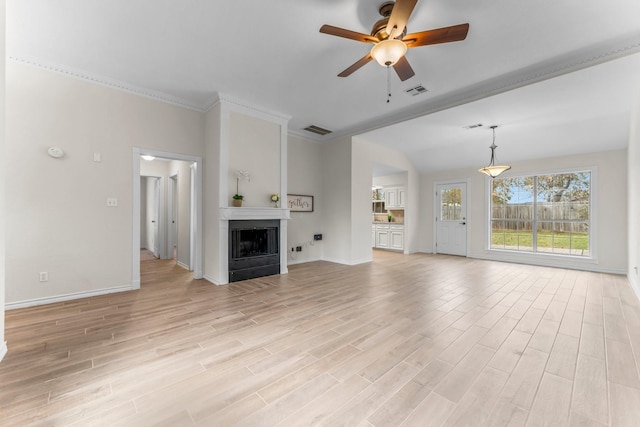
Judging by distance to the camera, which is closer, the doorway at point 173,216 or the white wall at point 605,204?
the white wall at point 605,204

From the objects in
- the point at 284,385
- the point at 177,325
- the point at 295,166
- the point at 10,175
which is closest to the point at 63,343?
the point at 177,325

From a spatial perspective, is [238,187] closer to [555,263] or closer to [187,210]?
[187,210]

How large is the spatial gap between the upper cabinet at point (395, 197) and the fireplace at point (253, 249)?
439 centimetres

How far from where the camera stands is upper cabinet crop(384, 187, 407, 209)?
7.78m

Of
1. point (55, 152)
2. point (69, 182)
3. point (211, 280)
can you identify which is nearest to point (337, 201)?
point (211, 280)

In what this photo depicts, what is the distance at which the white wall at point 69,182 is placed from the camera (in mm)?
3062

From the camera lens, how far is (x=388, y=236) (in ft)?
26.6

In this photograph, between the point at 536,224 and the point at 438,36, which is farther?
the point at 536,224

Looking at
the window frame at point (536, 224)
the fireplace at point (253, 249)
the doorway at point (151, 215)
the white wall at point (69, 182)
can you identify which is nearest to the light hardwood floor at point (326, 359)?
the white wall at point (69, 182)

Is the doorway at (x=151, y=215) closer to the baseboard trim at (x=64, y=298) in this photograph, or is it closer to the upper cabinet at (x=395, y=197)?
the baseboard trim at (x=64, y=298)

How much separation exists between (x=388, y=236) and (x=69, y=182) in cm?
719

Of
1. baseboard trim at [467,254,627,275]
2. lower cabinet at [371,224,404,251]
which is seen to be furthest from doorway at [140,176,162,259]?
baseboard trim at [467,254,627,275]

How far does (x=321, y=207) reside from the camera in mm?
6375

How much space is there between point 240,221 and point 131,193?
1.57 m
